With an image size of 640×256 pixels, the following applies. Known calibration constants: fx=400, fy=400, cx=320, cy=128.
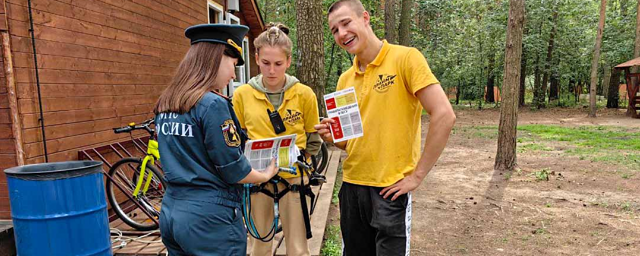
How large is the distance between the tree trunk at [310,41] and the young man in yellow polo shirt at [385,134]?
4805 millimetres

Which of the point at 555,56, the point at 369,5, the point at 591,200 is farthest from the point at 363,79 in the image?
the point at 555,56

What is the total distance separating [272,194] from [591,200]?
516 centimetres

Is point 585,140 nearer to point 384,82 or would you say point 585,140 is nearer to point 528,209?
point 528,209

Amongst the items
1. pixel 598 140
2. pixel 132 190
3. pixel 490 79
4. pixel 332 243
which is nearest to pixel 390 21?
pixel 598 140

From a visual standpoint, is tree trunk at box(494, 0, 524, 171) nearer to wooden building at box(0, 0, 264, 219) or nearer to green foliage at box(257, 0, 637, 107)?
wooden building at box(0, 0, 264, 219)

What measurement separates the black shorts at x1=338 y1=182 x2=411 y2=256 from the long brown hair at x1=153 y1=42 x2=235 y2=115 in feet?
3.10

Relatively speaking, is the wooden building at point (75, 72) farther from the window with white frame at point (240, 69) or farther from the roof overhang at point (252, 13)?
the roof overhang at point (252, 13)

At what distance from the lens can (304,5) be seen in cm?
675

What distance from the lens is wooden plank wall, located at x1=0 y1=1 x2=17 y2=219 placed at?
327 cm

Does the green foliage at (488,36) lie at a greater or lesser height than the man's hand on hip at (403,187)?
greater

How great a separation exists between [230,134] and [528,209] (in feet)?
16.1

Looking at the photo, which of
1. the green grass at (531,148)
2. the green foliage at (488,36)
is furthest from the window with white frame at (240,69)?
the green grass at (531,148)

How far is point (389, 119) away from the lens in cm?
198

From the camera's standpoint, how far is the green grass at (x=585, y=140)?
27.6 ft
